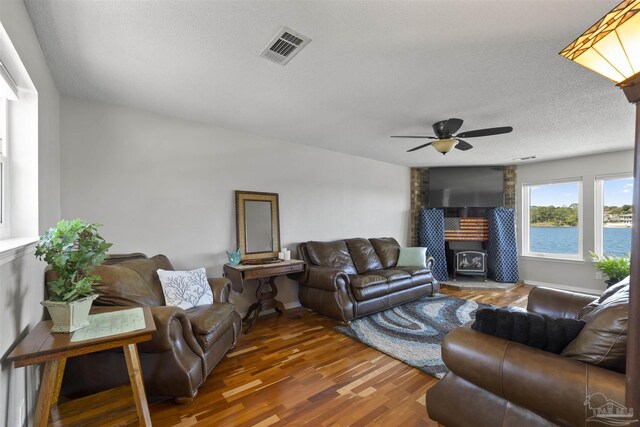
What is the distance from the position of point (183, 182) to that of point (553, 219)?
6.43 meters

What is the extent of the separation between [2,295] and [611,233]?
23.4 ft

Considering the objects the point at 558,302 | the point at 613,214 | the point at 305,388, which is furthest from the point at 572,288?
the point at 305,388

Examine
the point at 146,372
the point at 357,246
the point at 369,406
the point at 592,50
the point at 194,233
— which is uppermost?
the point at 592,50

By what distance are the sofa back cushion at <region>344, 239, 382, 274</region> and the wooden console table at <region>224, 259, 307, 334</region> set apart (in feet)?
3.32

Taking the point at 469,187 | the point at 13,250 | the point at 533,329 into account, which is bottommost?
the point at 533,329

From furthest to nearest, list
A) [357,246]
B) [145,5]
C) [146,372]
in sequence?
[357,246] < [146,372] < [145,5]

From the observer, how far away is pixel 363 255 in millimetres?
4348

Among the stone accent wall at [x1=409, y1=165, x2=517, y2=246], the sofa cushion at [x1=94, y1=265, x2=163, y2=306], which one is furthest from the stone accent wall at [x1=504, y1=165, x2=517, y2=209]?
the sofa cushion at [x1=94, y1=265, x2=163, y2=306]

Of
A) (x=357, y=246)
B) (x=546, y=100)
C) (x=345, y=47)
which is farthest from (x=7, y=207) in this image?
(x=546, y=100)

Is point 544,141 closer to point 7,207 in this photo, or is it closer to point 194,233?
point 194,233

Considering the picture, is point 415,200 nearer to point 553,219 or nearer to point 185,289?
point 553,219

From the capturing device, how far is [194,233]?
127 inches

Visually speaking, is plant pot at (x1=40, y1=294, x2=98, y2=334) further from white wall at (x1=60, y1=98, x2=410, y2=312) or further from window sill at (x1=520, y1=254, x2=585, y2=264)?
window sill at (x1=520, y1=254, x2=585, y2=264)

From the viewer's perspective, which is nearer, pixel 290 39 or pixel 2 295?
pixel 2 295
